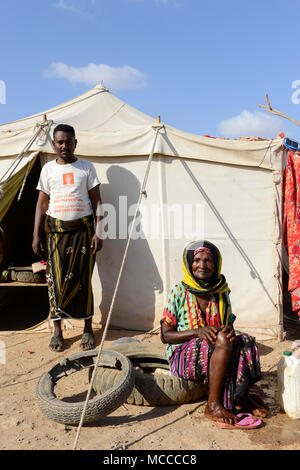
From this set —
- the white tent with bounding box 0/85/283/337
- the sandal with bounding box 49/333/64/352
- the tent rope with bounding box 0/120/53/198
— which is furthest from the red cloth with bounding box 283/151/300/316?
the tent rope with bounding box 0/120/53/198

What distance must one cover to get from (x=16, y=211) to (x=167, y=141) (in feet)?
11.8

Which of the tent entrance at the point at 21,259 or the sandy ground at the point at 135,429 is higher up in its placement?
the tent entrance at the point at 21,259

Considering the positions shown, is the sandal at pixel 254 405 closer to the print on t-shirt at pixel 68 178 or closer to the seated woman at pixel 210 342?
the seated woman at pixel 210 342

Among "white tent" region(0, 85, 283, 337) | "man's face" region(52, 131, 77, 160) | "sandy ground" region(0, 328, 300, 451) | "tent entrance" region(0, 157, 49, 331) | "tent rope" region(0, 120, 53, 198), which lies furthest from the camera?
"tent entrance" region(0, 157, 49, 331)

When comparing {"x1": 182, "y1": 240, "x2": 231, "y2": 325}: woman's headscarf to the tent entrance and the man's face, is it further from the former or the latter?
the tent entrance

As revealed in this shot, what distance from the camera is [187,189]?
4.81 m

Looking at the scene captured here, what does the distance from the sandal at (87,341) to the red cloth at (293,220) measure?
6.66ft

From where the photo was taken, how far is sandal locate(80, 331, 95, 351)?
436cm

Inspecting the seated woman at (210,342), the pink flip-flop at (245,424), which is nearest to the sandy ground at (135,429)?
the pink flip-flop at (245,424)

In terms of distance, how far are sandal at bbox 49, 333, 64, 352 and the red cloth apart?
2.34 metres

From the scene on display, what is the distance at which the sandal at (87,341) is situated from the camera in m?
4.36

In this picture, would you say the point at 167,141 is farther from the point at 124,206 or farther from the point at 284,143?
the point at 284,143

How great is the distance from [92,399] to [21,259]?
548 cm
